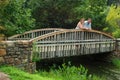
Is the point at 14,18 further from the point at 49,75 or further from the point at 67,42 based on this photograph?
the point at 49,75

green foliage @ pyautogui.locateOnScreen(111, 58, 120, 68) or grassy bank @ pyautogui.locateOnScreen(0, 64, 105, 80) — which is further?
green foliage @ pyautogui.locateOnScreen(111, 58, 120, 68)

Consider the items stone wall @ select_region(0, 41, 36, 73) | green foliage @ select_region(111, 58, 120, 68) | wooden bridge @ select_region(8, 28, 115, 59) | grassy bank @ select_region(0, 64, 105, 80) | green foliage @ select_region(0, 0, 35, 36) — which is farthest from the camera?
green foliage @ select_region(111, 58, 120, 68)

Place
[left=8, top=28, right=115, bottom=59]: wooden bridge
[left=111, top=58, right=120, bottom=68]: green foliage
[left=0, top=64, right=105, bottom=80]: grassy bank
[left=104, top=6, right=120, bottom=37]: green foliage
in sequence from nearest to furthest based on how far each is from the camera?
[left=0, top=64, right=105, bottom=80]: grassy bank
[left=8, top=28, right=115, bottom=59]: wooden bridge
[left=111, top=58, right=120, bottom=68]: green foliage
[left=104, top=6, right=120, bottom=37]: green foliage

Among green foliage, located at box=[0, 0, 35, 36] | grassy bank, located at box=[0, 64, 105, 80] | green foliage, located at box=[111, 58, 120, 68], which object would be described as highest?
green foliage, located at box=[0, 0, 35, 36]

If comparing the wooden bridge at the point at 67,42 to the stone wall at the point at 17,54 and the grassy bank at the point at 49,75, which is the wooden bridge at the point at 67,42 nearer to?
the stone wall at the point at 17,54

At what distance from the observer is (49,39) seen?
1552cm

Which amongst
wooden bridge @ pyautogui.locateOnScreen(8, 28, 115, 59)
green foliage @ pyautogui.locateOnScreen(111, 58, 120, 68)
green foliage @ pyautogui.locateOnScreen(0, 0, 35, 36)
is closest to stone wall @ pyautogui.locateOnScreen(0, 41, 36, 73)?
wooden bridge @ pyautogui.locateOnScreen(8, 28, 115, 59)

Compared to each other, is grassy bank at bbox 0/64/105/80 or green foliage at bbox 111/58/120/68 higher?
grassy bank at bbox 0/64/105/80

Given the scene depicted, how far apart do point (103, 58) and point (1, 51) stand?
34.0ft

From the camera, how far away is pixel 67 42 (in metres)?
16.8

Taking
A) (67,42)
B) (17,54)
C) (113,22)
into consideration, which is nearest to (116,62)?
(67,42)

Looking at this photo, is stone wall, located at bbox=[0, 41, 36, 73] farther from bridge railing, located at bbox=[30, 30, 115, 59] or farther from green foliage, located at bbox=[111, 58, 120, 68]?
green foliage, located at bbox=[111, 58, 120, 68]

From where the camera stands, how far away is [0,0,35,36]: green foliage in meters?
17.5

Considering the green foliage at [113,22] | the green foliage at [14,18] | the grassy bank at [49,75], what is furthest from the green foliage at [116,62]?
the grassy bank at [49,75]
